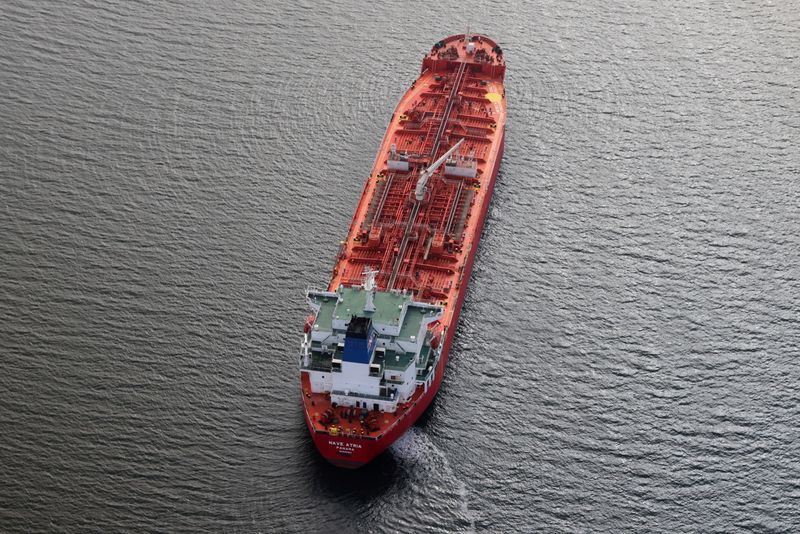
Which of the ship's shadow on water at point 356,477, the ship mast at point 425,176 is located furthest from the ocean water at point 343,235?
the ship mast at point 425,176

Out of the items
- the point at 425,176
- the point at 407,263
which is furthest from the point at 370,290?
the point at 425,176

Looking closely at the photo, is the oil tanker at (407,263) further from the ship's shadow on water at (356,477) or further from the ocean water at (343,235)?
the ocean water at (343,235)

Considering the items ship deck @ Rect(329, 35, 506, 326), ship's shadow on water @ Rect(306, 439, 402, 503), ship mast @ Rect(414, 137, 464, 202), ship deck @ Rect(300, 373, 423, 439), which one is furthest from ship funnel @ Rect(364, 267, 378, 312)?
ship mast @ Rect(414, 137, 464, 202)

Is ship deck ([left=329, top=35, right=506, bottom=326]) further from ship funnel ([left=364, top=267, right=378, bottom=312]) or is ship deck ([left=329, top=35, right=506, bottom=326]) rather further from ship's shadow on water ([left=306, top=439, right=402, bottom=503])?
ship's shadow on water ([left=306, top=439, right=402, bottom=503])

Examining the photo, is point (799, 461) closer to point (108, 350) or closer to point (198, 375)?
point (198, 375)

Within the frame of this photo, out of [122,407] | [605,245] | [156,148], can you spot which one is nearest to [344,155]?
[156,148]

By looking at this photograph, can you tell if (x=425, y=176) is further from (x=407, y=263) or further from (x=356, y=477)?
(x=356, y=477)
